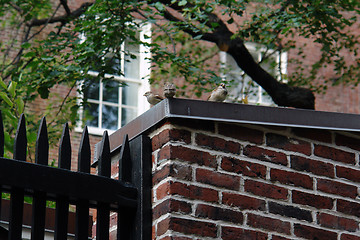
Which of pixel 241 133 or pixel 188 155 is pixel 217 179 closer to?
pixel 188 155

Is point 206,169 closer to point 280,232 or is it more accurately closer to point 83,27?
point 280,232

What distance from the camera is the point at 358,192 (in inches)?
170

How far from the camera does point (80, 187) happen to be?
3.59 m

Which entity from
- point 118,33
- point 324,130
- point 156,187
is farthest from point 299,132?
point 118,33

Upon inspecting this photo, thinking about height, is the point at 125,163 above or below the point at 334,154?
below

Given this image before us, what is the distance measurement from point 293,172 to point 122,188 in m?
1.00

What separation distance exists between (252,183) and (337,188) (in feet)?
1.88

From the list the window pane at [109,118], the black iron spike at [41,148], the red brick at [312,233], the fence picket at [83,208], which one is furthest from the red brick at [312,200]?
the window pane at [109,118]

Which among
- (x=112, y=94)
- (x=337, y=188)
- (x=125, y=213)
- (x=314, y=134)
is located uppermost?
(x=112, y=94)

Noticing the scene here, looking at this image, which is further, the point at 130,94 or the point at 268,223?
the point at 130,94

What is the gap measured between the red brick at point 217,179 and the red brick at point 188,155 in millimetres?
45

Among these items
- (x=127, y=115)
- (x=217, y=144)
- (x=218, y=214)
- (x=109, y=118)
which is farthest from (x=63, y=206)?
(x=127, y=115)

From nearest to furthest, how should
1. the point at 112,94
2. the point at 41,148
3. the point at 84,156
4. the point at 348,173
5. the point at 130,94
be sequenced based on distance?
the point at 41,148 → the point at 84,156 → the point at 348,173 → the point at 112,94 → the point at 130,94

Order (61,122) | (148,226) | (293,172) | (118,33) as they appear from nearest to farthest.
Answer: (148,226), (293,172), (118,33), (61,122)
